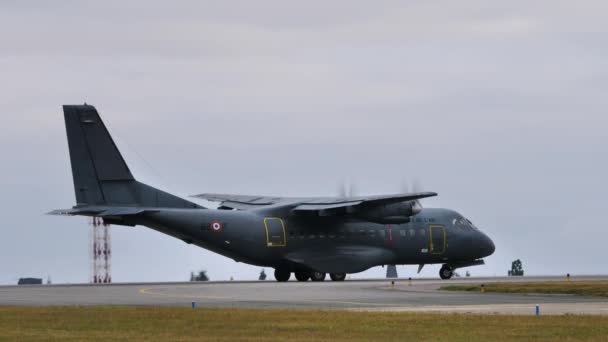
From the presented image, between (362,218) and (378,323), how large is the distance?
3358 cm

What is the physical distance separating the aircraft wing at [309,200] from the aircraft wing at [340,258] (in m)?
2.58

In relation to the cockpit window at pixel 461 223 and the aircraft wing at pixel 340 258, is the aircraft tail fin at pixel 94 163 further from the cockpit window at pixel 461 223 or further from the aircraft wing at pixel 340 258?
the cockpit window at pixel 461 223

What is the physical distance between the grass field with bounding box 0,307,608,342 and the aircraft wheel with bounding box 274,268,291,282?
29.5 meters

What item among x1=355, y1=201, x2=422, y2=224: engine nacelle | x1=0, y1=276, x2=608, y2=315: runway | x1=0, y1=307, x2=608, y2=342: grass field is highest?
x1=355, y1=201, x2=422, y2=224: engine nacelle

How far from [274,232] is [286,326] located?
3233 cm

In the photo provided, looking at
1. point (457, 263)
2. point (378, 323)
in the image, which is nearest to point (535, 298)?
point (378, 323)

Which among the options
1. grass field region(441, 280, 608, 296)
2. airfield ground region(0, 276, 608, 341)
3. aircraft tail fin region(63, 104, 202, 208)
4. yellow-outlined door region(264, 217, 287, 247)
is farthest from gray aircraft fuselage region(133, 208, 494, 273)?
grass field region(441, 280, 608, 296)

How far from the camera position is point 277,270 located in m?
65.9

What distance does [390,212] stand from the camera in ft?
210

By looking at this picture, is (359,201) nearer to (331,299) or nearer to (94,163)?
(94,163)

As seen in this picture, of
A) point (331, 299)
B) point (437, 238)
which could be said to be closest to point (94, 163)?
point (331, 299)

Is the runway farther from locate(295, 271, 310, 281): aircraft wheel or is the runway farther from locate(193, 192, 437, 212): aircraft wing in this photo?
locate(295, 271, 310, 281): aircraft wheel

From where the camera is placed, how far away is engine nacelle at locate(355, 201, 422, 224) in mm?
63938

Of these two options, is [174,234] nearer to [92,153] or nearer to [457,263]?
[92,153]
